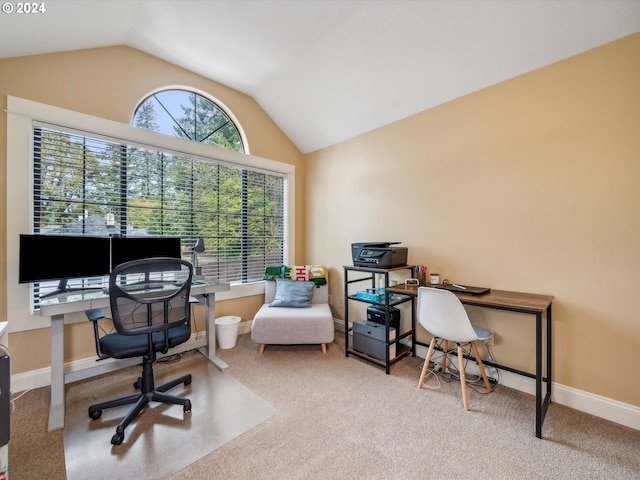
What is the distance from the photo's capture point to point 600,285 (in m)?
1.85

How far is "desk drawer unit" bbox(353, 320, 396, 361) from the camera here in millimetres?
2562

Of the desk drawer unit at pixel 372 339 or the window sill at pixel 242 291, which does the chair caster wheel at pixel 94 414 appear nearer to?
the window sill at pixel 242 291

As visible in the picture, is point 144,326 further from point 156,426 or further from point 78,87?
point 78,87

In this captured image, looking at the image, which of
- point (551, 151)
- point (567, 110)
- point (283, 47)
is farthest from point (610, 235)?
point (283, 47)

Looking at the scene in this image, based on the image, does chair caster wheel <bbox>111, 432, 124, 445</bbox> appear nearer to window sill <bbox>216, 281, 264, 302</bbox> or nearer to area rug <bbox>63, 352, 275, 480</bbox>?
area rug <bbox>63, 352, 275, 480</bbox>

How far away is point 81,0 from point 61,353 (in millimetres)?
2491

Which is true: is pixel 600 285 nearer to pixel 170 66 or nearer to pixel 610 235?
pixel 610 235

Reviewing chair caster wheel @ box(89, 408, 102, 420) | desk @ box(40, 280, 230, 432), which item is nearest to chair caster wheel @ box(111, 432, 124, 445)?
chair caster wheel @ box(89, 408, 102, 420)

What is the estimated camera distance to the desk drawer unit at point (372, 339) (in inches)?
101

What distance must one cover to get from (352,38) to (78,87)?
8.13 feet

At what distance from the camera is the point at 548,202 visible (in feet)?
6.70

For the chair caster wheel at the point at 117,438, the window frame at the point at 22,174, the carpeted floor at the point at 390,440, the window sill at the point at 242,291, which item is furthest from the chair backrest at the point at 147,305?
the window sill at the point at 242,291

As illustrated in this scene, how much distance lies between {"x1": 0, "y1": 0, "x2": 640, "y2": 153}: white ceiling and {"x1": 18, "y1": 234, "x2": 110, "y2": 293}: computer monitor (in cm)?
146

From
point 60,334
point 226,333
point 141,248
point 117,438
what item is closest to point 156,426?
point 117,438
